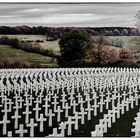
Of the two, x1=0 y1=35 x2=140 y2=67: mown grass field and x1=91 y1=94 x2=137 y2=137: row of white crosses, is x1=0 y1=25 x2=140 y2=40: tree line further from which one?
x1=91 y1=94 x2=137 y2=137: row of white crosses

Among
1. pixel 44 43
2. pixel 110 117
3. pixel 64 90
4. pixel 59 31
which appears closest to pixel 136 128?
pixel 110 117

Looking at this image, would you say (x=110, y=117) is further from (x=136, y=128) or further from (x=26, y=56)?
(x=26, y=56)

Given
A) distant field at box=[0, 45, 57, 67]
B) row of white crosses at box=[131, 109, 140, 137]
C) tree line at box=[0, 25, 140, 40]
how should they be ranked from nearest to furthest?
row of white crosses at box=[131, 109, 140, 137] < tree line at box=[0, 25, 140, 40] < distant field at box=[0, 45, 57, 67]

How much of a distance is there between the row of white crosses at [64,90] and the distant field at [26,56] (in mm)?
140

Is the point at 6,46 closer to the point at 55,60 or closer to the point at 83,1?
the point at 55,60

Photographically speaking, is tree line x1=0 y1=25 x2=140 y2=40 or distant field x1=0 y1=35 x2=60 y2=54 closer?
tree line x1=0 y1=25 x2=140 y2=40

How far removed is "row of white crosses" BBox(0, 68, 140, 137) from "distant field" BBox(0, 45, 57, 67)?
0.46ft

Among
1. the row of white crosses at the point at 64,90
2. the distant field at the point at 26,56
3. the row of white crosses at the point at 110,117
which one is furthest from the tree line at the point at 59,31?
the row of white crosses at the point at 110,117

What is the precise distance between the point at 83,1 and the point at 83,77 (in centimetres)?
126

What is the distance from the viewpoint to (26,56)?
28.0 ft

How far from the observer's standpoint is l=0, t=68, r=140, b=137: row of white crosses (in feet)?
27.9

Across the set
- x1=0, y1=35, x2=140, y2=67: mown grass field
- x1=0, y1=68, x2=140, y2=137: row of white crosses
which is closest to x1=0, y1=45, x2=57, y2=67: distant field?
x1=0, y1=35, x2=140, y2=67: mown grass field

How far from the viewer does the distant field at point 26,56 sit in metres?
8.44

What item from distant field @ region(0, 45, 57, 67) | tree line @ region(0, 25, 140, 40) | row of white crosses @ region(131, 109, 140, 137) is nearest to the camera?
row of white crosses @ region(131, 109, 140, 137)
